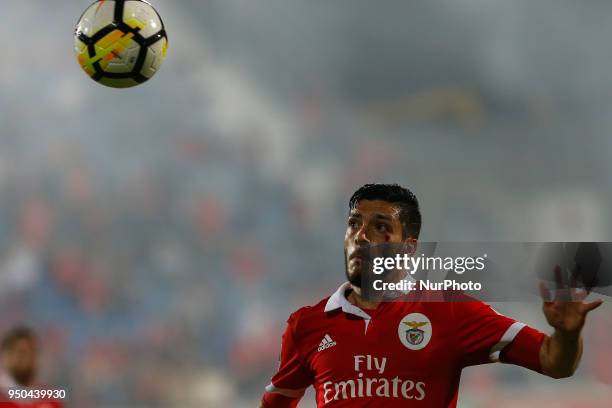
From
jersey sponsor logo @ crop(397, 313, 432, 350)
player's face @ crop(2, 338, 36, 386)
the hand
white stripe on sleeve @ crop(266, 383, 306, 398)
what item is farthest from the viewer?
player's face @ crop(2, 338, 36, 386)

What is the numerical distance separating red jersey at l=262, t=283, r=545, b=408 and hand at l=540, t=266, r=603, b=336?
41cm

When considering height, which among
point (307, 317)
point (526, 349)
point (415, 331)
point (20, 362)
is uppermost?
point (20, 362)

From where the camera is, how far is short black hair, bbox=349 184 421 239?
3.58 metres

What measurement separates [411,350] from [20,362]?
4284 millimetres

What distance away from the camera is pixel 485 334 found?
3.32 metres

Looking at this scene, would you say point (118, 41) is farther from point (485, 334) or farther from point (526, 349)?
point (526, 349)

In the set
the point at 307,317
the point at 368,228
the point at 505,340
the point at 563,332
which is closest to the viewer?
the point at 563,332

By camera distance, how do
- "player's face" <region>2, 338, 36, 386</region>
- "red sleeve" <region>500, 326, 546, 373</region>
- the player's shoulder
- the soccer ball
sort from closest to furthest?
"red sleeve" <region>500, 326, 546, 373</region>, the player's shoulder, the soccer ball, "player's face" <region>2, 338, 36, 386</region>

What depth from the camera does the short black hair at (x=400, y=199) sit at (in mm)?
3580

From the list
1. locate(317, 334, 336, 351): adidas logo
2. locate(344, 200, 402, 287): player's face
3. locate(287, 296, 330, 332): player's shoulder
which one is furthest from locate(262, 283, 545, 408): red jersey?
locate(344, 200, 402, 287): player's face

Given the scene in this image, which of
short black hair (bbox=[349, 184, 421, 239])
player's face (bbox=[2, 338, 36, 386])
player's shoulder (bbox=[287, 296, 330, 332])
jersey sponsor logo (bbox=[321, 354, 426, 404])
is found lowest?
jersey sponsor logo (bbox=[321, 354, 426, 404])

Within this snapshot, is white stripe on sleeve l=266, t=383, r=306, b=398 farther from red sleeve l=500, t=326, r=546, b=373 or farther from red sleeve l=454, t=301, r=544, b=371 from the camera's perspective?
red sleeve l=500, t=326, r=546, b=373

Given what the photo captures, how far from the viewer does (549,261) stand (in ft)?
9.03

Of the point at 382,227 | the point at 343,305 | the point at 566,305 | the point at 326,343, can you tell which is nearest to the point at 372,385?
the point at 326,343
